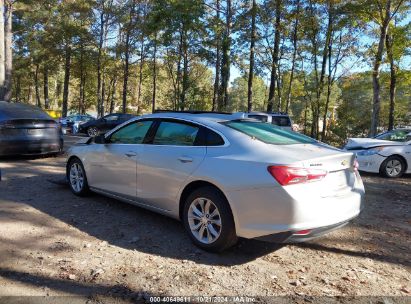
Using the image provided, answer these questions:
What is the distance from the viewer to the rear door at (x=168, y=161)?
4576 millimetres

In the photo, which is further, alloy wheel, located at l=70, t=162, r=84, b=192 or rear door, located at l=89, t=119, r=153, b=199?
alloy wheel, located at l=70, t=162, r=84, b=192

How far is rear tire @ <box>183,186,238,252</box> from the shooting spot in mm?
4117

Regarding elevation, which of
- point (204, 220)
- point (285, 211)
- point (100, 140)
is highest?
point (100, 140)

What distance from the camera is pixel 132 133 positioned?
5.66 metres

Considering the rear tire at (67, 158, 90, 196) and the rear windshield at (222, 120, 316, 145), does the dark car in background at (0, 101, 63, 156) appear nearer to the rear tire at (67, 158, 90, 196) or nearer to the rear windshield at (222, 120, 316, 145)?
the rear tire at (67, 158, 90, 196)

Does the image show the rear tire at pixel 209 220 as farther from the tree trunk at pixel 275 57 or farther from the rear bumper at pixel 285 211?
the tree trunk at pixel 275 57

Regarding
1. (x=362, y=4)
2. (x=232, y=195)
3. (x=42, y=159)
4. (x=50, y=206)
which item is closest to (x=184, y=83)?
(x=362, y=4)

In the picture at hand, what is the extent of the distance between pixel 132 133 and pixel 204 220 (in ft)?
6.56

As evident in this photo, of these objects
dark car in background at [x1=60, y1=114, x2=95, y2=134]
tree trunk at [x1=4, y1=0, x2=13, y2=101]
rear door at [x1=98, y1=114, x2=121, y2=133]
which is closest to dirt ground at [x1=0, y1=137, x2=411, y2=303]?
tree trunk at [x1=4, y1=0, x2=13, y2=101]

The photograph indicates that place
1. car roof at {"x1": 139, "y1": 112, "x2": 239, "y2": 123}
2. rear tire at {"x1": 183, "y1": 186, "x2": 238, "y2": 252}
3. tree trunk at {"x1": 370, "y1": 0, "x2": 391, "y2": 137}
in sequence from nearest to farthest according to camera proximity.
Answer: rear tire at {"x1": 183, "y1": 186, "x2": 238, "y2": 252} → car roof at {"x1": 139, "y1": 112, "x2": 239, "y2": 123} → tree trunk at {"x1": 370, "y1": 0, "x2": 391, "y2": 137}

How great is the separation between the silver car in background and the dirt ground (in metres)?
0.36

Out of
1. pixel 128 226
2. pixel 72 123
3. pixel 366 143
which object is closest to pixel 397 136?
pixel 366 143

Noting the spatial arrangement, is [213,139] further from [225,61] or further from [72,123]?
[72,123]

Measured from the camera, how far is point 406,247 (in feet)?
15.7
